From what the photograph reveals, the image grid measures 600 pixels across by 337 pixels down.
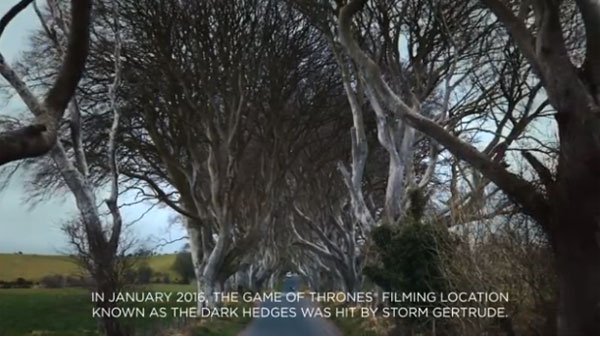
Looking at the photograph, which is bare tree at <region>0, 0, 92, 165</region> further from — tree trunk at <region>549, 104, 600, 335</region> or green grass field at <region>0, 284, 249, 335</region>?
green grass field at <region>0, 284, 249, 335</region>

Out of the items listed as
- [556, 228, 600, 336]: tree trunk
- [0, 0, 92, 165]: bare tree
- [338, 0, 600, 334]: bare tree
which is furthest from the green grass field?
[556, 228, 600, 336]: tree trunk

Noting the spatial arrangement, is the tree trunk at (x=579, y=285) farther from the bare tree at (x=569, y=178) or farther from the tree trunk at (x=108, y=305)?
the tree trunk at (x=108, y=305)

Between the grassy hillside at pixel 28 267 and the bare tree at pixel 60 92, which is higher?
the bare tree at pixel 60 92

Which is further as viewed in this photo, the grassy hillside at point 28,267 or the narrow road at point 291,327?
the grassy hillside at point 28,267

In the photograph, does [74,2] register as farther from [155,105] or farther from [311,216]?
[311,216]

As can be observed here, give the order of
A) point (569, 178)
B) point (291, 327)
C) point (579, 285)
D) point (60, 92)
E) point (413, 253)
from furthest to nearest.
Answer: point (413, 253) → point (291, 327) → point (569, 178) → point (579, 285) → point (60, 92)

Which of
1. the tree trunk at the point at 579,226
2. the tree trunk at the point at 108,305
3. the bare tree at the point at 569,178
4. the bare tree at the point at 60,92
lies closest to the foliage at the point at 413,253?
the bare tree at the point at 569,178

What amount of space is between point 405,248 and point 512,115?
5.69 metres

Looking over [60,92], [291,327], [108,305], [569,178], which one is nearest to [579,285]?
[569,178]

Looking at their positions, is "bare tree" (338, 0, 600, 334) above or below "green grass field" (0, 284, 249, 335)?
above

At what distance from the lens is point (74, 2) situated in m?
4.36

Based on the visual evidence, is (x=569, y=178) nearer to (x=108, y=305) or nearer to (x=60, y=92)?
(x=60, y=92)

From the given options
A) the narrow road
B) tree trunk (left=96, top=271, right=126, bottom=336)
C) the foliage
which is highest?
the foliage

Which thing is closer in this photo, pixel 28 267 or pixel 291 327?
pixel 291 327
